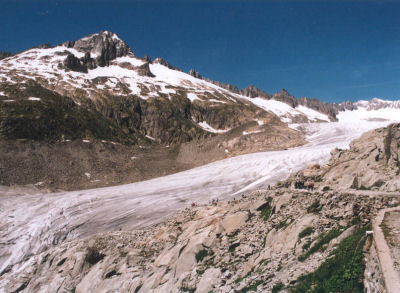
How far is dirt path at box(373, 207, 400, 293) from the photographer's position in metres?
8.66

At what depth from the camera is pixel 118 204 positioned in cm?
4356

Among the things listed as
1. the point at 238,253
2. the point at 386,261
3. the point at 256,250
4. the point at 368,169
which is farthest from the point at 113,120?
the point at 386,261

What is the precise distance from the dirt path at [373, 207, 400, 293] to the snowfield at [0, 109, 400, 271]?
80.4 ft

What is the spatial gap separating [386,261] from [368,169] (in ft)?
46.6

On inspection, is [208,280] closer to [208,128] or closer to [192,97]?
[208,128]

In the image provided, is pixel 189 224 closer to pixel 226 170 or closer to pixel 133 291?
pixel 133 291

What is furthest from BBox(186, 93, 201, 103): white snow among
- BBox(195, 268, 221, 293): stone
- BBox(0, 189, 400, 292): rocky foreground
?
BBox(195, 268, 221, 293): stone

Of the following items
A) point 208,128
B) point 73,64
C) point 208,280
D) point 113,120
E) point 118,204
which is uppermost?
point 73,64

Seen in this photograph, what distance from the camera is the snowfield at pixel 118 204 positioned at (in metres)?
35.9

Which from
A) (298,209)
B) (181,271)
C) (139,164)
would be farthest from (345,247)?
(139,164)

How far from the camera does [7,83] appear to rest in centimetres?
12394

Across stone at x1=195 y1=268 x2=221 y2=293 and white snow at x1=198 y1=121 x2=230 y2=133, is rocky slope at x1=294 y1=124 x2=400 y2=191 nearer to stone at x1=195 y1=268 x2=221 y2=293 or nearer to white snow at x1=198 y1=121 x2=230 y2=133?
stone at x1=195 y1=268 x2=221 y2=293

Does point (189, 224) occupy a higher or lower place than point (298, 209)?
lower

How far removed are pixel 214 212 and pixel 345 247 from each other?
1297 cm
